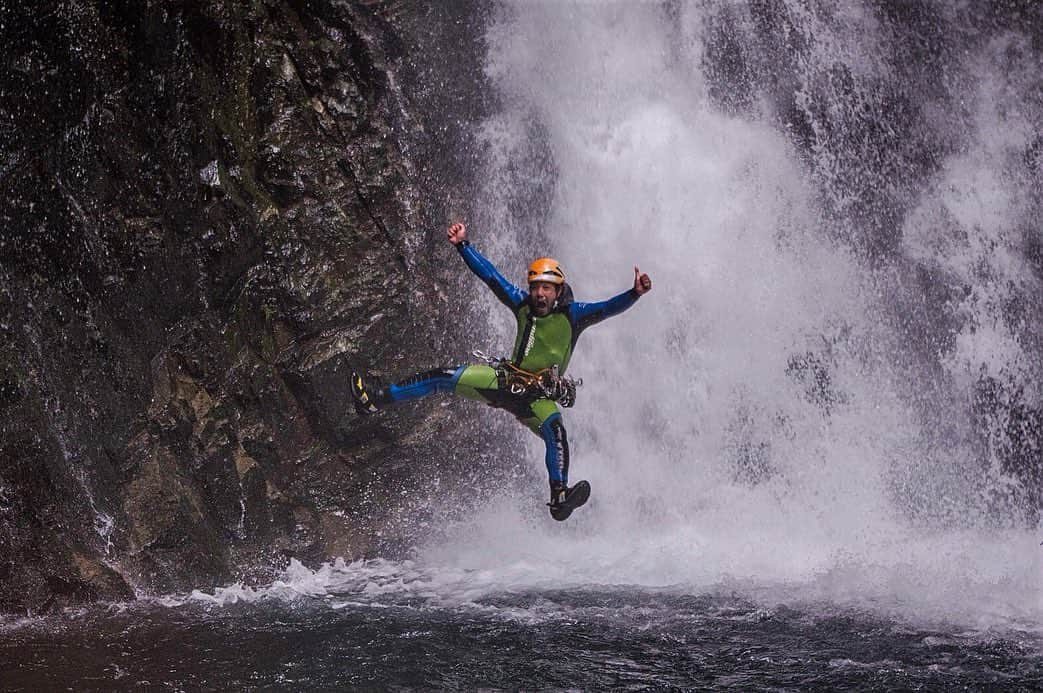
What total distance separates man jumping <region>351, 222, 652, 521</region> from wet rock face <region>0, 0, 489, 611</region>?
2324mm

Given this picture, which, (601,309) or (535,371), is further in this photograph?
(535,371)

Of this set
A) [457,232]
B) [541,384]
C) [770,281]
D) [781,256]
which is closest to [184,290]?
[457,232]

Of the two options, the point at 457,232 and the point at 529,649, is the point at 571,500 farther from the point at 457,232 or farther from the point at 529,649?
the point at 457,232

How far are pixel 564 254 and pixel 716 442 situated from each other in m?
3.00

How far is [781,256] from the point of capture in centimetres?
1231

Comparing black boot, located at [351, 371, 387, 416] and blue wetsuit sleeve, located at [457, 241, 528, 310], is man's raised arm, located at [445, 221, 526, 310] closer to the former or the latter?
blue wetsuit sleeve, located at [457, 241, 528, 310]

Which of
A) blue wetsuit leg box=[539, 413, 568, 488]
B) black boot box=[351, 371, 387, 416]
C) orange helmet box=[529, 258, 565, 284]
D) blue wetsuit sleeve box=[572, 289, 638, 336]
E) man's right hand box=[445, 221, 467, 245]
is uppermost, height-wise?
man's right hand box=[445, 221, 467, 245]

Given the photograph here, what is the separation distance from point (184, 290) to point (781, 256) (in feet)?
23.7

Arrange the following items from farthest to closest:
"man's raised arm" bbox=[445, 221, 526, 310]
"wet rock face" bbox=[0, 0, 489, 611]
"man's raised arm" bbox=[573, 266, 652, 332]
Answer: "wet rock face" bbox=[0, 0, 489, 611], "man's raised arm" bbox=[445, 221, 526, 310], "man's raised arm" bbox=[573, 266, 652, 332]

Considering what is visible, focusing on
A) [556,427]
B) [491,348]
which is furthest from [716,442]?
[556,427]

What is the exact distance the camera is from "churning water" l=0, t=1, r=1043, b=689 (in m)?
11.2

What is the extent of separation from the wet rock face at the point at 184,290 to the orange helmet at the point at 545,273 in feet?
10.4

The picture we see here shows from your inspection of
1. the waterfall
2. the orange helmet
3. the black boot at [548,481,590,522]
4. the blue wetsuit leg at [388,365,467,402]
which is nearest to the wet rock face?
the waterfall

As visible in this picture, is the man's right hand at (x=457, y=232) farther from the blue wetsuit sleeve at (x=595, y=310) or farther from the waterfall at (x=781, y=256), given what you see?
the waterfall at (x=781, y=256)
